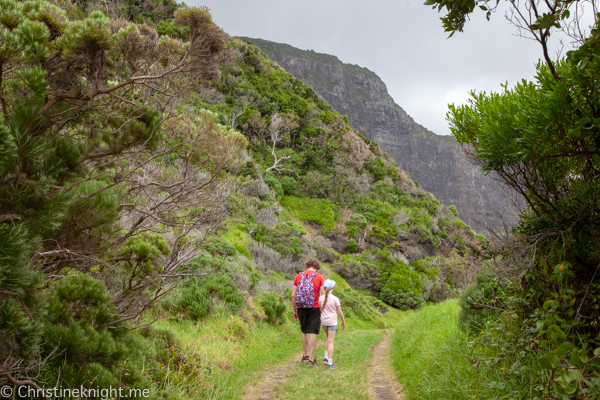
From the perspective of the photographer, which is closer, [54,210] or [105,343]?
[54,210]

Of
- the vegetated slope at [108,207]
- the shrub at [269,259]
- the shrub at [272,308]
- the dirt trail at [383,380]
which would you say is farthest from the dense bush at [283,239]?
the dirt trail at [383,380]

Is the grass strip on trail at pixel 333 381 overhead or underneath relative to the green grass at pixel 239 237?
underneath

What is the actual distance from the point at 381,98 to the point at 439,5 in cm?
12328

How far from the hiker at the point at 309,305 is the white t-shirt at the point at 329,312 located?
0.77 feet

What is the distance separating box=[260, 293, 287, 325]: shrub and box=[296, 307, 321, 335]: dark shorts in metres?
3.04

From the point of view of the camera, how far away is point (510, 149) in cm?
257

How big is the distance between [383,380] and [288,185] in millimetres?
17302

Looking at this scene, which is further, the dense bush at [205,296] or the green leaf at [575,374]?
the dense bush at [205,296]

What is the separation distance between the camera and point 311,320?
566cm

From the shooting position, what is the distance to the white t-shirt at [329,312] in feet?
19.3

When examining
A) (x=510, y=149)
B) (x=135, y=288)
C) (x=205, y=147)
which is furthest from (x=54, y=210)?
(x=510, y=149)

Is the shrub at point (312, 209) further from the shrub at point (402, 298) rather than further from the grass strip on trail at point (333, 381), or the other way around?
the grass strip on trail at point (333, 381)

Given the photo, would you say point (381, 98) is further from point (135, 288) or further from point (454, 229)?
point (135, 288)

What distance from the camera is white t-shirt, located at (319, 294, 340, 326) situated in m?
5.88
